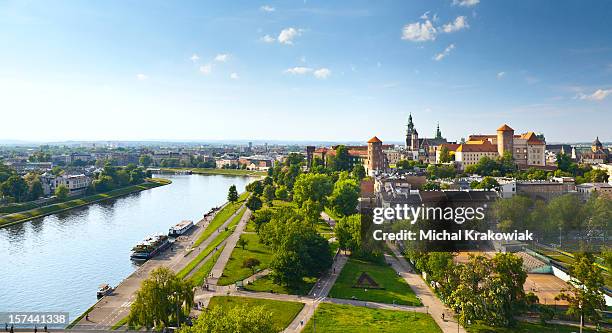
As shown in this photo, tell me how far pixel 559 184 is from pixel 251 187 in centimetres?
3641

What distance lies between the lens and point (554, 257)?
102 feet

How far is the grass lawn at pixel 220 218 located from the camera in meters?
40.8

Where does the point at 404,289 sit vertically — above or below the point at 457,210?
below

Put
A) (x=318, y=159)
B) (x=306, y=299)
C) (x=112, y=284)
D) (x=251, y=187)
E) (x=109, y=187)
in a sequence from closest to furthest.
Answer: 1. (x=306, y=299)
2. (x=112, y=284)
3. (x=251, y=187)
4. (x=109, y=187)
5. (x=318, y=159)

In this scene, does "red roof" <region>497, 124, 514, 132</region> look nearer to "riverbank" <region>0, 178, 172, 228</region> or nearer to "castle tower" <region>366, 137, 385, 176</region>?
"castle tower" <region>366, 137, 385, 176</region>

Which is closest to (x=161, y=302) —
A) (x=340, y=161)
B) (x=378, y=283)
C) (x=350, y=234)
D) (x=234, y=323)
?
(x=234, y=323)

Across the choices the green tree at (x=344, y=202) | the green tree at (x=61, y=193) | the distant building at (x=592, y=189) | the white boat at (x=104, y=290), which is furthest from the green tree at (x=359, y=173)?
the white boat at (x=104, y=290)

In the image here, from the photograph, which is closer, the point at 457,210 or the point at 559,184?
the point at 457,210

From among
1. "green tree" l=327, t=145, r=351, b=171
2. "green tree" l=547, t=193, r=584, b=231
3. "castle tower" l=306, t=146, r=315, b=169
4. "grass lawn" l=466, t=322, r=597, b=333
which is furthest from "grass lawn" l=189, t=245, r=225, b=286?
"castle tower" l=306, t=146, r=315, b=169

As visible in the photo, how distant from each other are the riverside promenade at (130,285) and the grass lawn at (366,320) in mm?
9652

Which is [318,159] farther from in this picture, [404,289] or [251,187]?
[404,289]

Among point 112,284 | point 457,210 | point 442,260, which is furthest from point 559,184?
point 112,284

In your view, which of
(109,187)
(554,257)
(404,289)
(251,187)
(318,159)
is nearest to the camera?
(404,289)

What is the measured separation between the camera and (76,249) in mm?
37281
